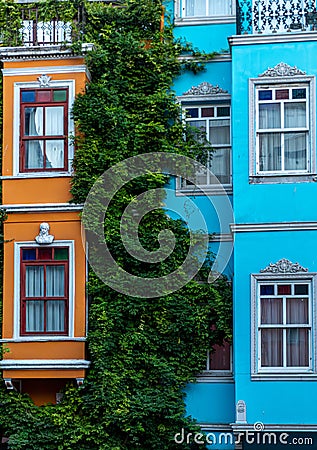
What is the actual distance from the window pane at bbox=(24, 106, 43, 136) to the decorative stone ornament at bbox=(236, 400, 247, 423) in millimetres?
6397

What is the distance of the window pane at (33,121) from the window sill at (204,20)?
3247 mm

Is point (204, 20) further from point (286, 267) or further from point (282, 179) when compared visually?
point (286, 267)

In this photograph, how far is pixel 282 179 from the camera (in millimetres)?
18562

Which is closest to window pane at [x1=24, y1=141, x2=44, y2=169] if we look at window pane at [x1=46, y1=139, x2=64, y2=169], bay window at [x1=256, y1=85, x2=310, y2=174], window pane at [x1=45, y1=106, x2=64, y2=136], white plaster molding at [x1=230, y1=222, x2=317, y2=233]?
window pane at [x1=46, y1=139, x2=64, y2=169]

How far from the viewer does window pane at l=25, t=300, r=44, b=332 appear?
1931cm

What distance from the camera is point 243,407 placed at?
59.1ft

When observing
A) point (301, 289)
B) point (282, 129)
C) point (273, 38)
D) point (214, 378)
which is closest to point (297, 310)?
point (301, 289)

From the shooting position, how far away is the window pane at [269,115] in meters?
18.9

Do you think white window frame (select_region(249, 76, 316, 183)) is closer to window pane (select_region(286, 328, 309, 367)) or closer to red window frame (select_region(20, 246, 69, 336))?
window pane (select_region(286, 328, 309, 367))

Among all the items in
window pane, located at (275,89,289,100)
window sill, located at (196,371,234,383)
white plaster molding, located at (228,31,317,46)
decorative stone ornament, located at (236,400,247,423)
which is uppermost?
white plaster molding, located at (228,31,317,46)

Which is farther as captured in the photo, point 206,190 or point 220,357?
point 206,190

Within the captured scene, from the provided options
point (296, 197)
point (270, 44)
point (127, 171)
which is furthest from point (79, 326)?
point (270, 44)

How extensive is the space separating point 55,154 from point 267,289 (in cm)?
487

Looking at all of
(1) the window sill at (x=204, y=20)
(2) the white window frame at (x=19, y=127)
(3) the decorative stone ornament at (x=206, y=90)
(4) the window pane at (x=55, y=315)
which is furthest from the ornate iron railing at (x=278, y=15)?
(4) the window pane at (x=55, y=315)
